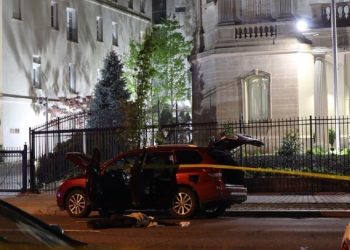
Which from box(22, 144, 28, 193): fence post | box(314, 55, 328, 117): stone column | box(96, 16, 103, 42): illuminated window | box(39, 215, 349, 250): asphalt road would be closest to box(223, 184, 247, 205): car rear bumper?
box(39, 215, 349, 250): asphalt road

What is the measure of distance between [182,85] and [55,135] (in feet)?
81.9

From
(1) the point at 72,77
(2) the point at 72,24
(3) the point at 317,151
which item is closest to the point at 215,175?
(3) the point at 317,151

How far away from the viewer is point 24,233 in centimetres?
453

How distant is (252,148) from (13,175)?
10.3m

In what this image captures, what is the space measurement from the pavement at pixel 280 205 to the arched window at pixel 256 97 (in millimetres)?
7195

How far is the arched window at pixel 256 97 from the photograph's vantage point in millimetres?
28422

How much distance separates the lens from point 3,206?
186 inches

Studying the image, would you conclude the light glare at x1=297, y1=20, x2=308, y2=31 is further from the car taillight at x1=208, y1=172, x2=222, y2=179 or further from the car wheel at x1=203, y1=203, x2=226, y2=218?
the car taillight at x1=208, y1=172, x2=222, y2=179

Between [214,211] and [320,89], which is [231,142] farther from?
[320,89]

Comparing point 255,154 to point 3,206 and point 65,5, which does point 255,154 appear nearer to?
point 3,206

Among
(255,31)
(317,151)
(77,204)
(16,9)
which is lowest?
(77,204)

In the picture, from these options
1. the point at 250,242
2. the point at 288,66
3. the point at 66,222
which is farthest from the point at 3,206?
the point at 288,66

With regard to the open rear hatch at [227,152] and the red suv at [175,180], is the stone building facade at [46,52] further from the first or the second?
the open rear hatch at [227,152]

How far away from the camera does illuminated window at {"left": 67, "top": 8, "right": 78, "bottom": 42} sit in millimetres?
47438
